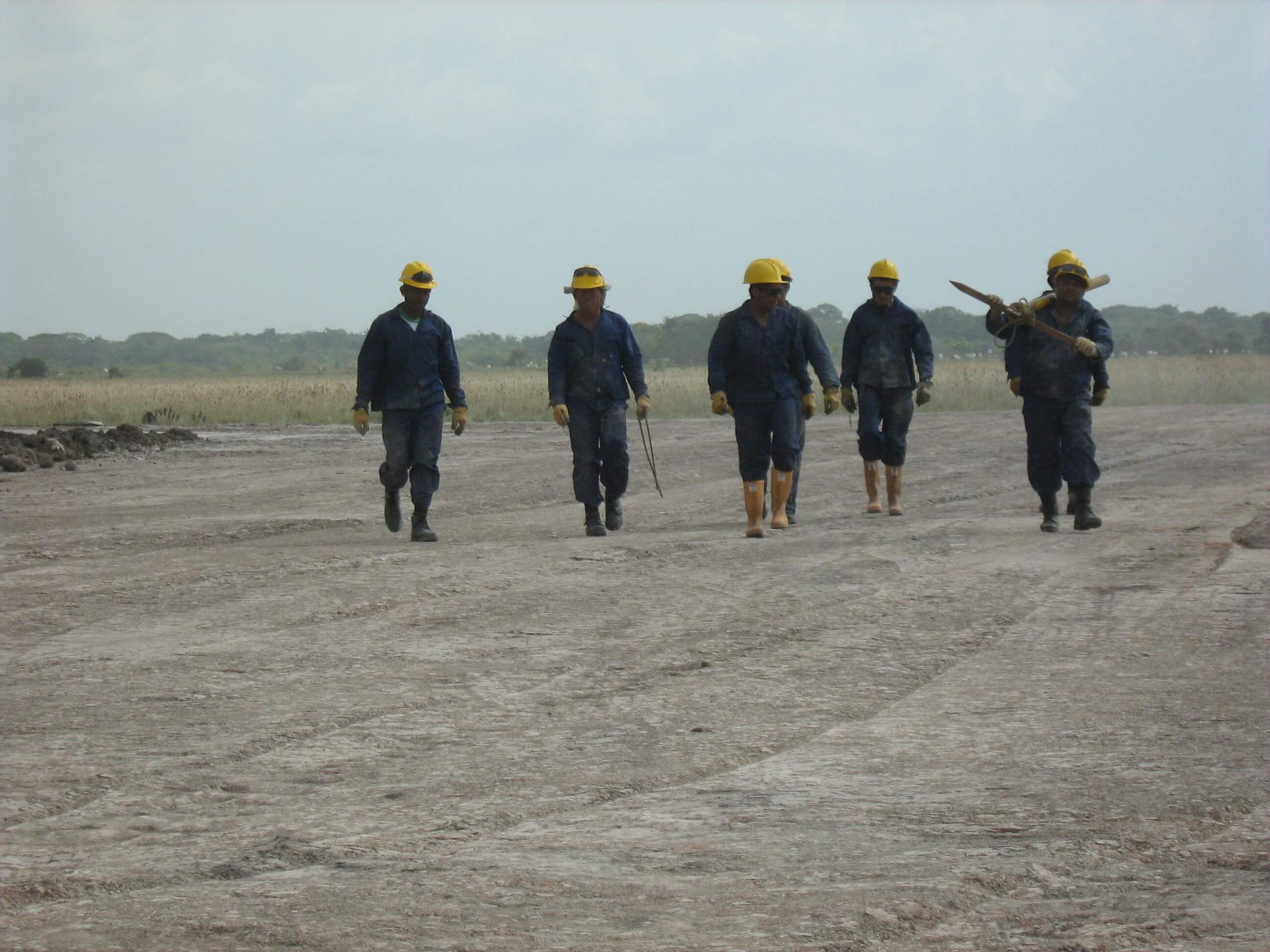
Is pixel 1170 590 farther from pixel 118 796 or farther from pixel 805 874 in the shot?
pixel 118 796

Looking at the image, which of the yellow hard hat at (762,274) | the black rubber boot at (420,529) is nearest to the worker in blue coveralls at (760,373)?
the yellow hard hat at (762,274)

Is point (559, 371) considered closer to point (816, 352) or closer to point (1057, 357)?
point (816, 352)

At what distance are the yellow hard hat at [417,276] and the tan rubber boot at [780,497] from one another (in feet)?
10.0

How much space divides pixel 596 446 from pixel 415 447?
143cm

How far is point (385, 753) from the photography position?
600 cm

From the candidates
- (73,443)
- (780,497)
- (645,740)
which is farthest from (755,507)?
(73,443)

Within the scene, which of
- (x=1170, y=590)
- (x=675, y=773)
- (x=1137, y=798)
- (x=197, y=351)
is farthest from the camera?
(x=197, y=351)

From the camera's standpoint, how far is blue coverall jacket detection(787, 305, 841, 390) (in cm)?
1266

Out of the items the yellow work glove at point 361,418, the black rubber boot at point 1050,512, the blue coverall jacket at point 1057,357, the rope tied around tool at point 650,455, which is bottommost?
the black rubber boot at point 1050,512

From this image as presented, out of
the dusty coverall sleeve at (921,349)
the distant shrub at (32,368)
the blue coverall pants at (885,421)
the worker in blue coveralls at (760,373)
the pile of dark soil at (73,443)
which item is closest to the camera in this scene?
the worker in blue coveralls at (760,373)

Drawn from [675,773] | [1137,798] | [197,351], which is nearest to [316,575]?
[675,773]

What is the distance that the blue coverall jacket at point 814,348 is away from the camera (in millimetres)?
12656

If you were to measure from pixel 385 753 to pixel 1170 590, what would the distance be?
519 cm

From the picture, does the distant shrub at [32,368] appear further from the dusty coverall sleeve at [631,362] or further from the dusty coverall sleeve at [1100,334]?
the dusty coverall sleeve at [1100,334]
